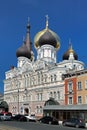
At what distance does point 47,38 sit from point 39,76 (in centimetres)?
1009

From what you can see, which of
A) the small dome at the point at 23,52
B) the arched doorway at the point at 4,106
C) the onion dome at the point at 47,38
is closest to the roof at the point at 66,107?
the onion dome at the point at 47,38

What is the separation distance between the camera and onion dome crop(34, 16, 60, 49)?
78125 millimetres

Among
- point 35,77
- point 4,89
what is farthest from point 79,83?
point 4,89

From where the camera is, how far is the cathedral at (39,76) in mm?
67750

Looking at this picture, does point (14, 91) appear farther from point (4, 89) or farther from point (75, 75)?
point (75, 75)

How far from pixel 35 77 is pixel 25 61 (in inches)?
358

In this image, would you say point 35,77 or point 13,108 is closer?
point 35,77

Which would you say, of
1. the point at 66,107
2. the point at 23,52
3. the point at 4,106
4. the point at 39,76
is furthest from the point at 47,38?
the point at 4,106

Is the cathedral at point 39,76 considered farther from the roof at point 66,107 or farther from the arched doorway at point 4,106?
the roof at point 66,107

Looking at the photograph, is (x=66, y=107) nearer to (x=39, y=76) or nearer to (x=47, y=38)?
(x=39, y=76)

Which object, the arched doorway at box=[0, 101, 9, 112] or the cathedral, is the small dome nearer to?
the cathedral

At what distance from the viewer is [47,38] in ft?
255

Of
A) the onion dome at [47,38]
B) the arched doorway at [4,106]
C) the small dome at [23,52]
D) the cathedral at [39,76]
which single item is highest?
the onion dome at [47,38]

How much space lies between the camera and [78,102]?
59969mm
